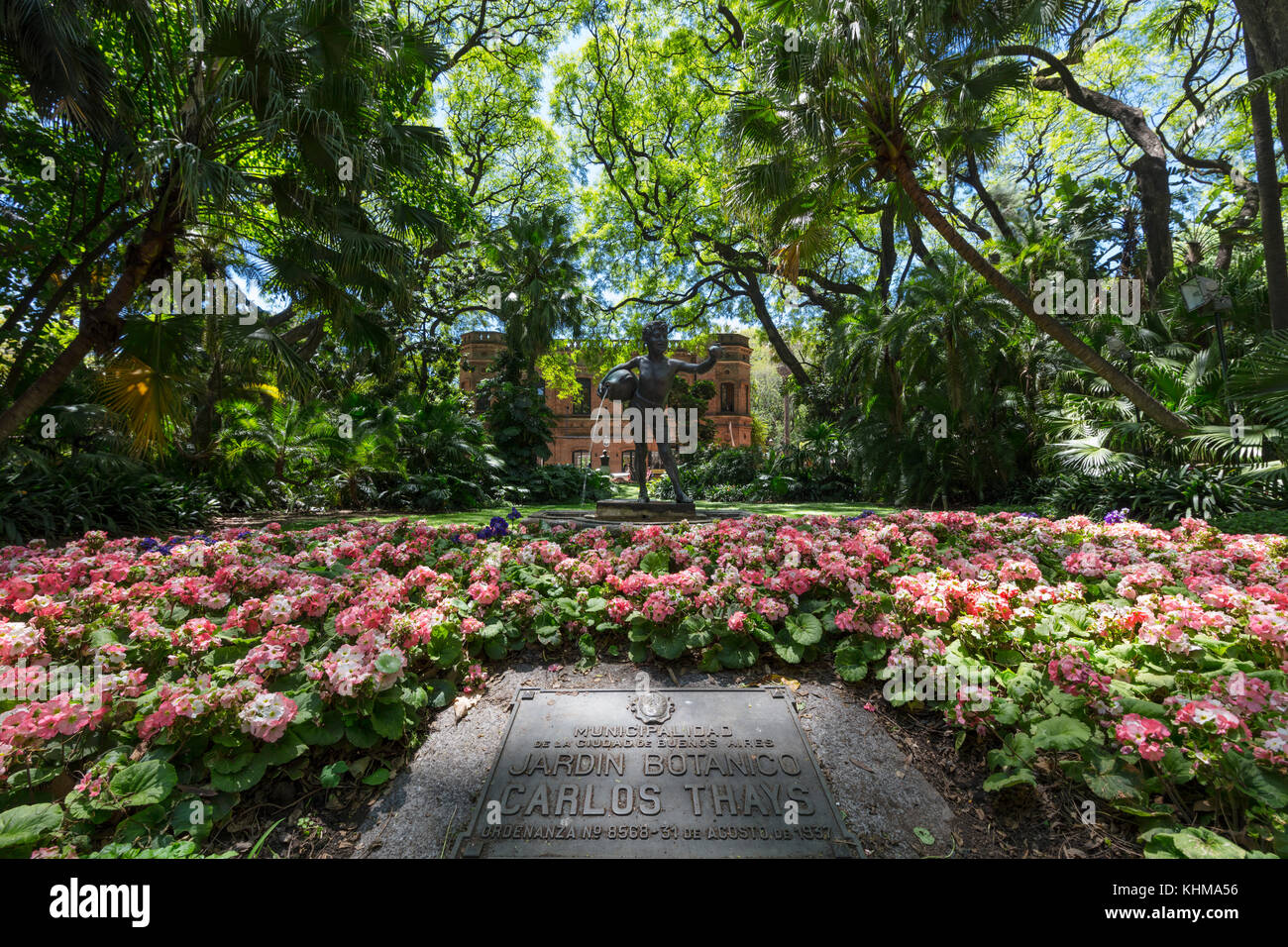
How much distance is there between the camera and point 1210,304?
341 inches

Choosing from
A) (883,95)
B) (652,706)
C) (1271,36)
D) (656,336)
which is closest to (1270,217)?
(1271,36)

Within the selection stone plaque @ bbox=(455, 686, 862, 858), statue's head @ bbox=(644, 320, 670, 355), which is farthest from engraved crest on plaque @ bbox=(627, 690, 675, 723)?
statue's head @ bbox=(644, 320, 670, 355)

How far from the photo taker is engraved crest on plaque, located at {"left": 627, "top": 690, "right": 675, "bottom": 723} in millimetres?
2492

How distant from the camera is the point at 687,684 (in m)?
2.81

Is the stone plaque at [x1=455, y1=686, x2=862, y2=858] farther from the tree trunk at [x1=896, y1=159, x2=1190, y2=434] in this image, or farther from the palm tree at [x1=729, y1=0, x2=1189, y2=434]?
the palm tree at [x1=729, y1=0, x2=1189, y2=434]

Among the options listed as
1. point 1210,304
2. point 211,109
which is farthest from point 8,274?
point 1210,304

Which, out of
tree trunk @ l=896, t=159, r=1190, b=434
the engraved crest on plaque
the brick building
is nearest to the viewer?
the engraved crest on plaque

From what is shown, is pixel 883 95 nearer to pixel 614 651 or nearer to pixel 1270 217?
pixel 1270 217

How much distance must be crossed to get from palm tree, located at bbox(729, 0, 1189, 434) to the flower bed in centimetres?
528

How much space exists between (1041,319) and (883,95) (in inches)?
144

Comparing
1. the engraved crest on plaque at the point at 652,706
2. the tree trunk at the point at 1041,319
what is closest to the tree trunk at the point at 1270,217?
the tree trunk at the point at 1041,319

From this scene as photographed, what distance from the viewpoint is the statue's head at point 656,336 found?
7484 millimetres

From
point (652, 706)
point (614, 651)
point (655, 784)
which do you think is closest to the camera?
point (655, 784)

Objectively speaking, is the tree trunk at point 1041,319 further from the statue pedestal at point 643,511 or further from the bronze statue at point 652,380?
the statue pedestal at point 643,511
